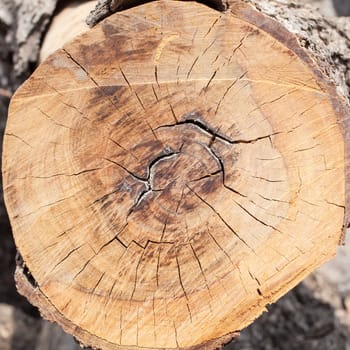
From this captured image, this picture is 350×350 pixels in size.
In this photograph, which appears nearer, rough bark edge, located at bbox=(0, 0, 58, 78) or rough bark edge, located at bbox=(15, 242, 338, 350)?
rough bark edge, located at bbox=(15, 242, 338, 350)

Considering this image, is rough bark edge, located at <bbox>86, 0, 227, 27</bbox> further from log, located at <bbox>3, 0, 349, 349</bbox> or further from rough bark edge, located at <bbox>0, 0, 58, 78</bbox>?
rough bark edge, located at <bbox>0, 0, 58, 78</bbox>

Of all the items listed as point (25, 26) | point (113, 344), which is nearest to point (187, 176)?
point (113, 344)

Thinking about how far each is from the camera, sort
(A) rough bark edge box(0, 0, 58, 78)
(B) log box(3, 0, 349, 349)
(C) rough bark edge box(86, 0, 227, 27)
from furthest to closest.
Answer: (A) rough bark edge box(0, 0, 58, 78) → (C) rough bark edge box(86, 0, 227, 27) → (B) log box(3, 0, 349, 349)

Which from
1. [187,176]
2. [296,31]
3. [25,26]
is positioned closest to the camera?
[187,176]

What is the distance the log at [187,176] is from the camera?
5.74 ft

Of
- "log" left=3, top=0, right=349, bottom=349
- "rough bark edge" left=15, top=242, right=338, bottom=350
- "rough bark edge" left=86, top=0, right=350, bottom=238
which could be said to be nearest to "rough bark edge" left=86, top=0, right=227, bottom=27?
"rough bark edge" left=86, top=0, right=350, bottom=238

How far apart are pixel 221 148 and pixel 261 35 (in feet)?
1.08

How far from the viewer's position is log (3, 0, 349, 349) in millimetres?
1750

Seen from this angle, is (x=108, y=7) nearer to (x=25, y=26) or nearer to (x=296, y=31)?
(x=296, y=31)

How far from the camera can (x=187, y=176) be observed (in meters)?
1.74

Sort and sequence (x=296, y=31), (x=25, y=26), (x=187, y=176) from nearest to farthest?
1. (x=187, y=176)
2. (x=296, y=31)
3. (x=25, y=26)

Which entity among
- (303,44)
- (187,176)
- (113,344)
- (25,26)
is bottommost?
(113,344)

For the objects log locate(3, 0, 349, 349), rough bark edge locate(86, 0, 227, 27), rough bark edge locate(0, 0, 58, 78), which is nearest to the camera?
log locate(3, 0, 349, 349)

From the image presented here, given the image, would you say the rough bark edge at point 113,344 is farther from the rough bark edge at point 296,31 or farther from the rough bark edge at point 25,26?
the rough bark edge at point 25,26
